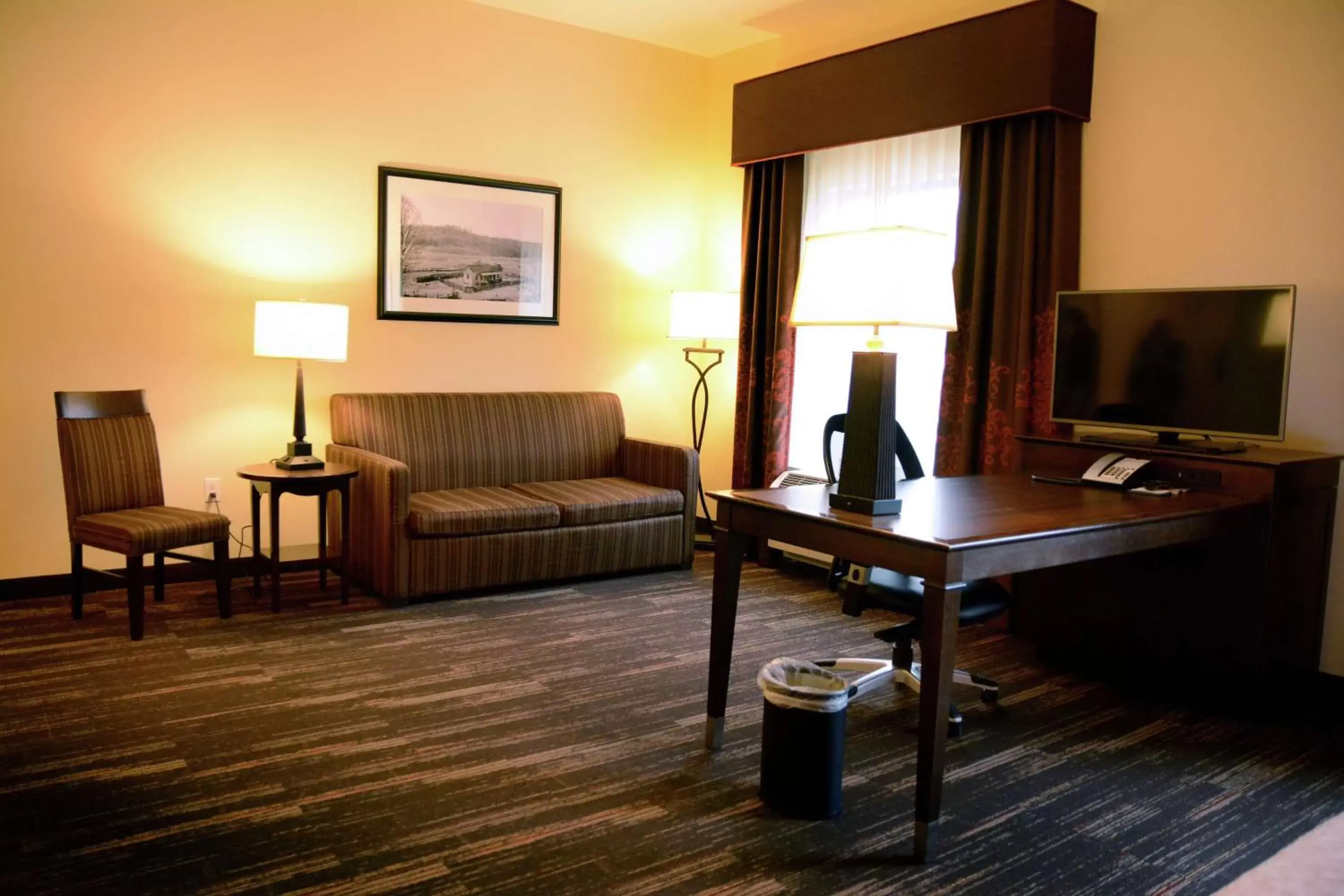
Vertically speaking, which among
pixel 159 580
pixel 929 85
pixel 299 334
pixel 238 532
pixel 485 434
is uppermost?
pixel 929 85

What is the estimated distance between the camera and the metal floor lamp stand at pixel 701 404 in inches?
232

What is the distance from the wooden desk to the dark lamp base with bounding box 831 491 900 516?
3cm

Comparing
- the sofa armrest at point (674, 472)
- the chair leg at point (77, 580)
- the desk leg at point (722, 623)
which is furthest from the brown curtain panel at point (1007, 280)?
the chair leg at point (77, 580)

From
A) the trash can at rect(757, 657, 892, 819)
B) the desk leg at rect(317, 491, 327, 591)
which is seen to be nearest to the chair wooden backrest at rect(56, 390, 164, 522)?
the desk leg at rect(317, 491, 327, 591)

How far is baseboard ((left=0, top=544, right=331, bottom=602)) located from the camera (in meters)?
4.25

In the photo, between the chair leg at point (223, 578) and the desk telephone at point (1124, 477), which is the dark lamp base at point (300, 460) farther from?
the desk telephone at point (1124, 477)

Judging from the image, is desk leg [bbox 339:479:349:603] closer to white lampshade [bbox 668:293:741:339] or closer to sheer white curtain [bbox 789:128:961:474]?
white lampshade [bbox 668:293:741:339]

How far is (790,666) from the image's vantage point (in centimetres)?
278

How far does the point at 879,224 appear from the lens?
16.9 feet

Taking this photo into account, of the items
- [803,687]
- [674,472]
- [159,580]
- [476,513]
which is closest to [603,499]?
[674,472]

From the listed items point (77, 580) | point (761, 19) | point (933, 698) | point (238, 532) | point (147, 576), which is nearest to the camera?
point (933, 698)

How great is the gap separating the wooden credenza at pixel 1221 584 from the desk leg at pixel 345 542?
292cm

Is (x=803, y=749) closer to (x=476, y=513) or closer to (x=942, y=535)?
(x=942, y=535)

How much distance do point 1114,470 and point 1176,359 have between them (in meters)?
0.50
